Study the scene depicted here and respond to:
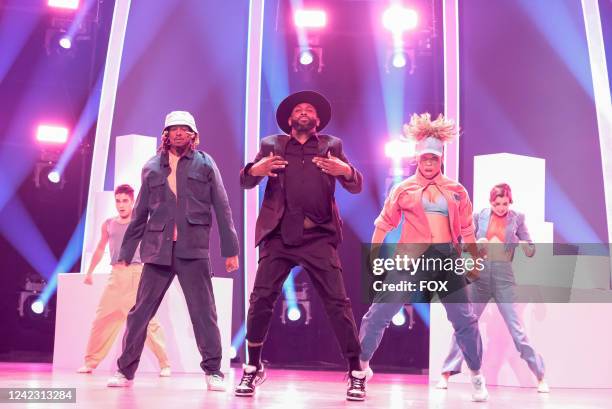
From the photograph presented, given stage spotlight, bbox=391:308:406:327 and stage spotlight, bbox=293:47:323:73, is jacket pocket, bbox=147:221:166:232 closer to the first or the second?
stage spotlight, bbox=391:308:406:327

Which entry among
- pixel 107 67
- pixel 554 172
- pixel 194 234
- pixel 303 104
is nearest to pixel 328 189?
pixel 303 104

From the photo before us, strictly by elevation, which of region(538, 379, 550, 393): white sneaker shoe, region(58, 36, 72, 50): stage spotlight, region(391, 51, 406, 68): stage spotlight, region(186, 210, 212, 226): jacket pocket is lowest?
A: region(538, 379, 550, 393): white sneaker shoe

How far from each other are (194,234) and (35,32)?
18.2 feet

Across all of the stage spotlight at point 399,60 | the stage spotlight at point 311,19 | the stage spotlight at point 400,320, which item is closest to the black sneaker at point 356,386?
the stage spotlight at point 400,320

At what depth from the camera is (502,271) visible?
7082 millimetres

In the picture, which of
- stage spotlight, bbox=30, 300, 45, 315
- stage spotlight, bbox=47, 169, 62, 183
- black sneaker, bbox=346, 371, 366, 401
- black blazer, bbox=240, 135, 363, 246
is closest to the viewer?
black sneaker, bbox=346, 371, 366, 401

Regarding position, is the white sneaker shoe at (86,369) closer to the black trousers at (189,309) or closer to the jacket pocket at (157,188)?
the black trousers at (189,309)

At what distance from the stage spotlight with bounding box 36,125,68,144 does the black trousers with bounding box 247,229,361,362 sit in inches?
217

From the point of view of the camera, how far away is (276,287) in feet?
17.1

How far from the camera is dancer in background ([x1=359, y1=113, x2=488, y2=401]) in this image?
222 inches

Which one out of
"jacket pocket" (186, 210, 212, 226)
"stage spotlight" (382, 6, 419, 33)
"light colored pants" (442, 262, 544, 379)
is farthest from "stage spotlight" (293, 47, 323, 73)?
"jacket pocket" (186, 210, 212, 226)

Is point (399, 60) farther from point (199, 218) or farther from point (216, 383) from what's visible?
point (216, 383)

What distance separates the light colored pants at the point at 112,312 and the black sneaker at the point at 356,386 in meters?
3.03

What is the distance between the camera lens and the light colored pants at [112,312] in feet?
24.9
